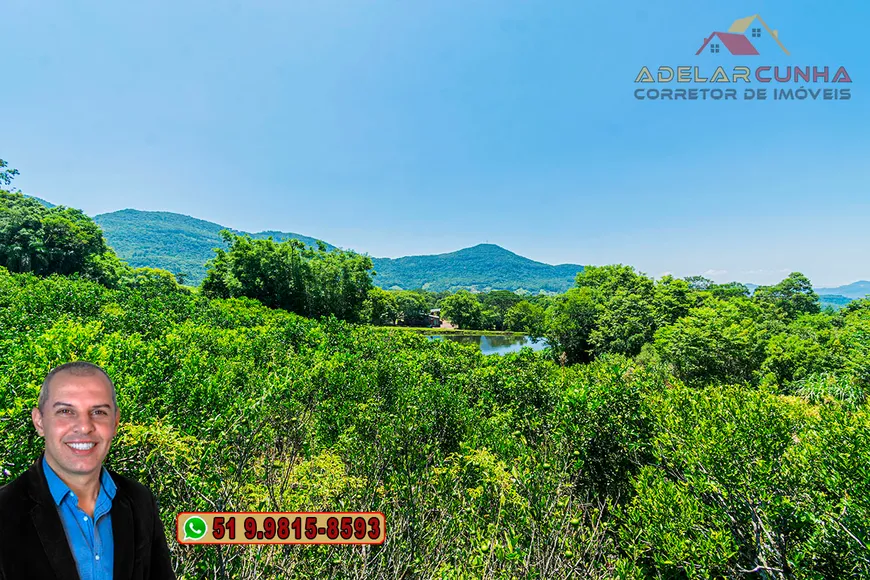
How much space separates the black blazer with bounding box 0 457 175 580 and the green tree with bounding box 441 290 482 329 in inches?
4069

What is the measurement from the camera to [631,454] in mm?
7996

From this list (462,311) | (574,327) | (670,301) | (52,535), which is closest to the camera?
(52,535)

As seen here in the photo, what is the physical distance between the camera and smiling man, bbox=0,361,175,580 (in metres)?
1.60

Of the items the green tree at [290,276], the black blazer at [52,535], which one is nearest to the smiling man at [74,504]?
the black blazer at [52,535]

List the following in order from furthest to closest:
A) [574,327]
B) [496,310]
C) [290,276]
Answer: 1. [496,310]
2. [574,327]
3. [290,276]

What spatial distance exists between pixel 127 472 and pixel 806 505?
942 cm

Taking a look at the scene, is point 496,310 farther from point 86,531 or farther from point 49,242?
point 86,531

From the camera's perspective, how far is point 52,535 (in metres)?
1.65

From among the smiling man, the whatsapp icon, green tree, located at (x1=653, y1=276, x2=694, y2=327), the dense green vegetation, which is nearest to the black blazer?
the smiling man

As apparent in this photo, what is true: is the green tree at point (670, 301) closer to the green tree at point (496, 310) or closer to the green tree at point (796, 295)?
the green tree at point (796, 295)

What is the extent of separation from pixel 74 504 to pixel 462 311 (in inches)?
4106

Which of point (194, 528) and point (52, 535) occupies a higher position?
point (52, 535)

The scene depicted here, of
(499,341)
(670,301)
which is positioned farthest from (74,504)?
(499,341)

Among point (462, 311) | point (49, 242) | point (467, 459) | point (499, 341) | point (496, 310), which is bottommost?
point (499, 341)
